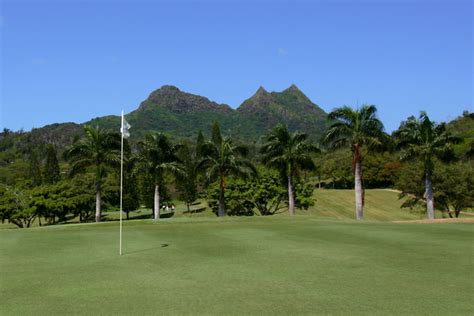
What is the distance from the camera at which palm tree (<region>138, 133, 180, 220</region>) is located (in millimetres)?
47375

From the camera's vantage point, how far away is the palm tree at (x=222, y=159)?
155 feet

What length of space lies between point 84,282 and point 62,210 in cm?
5336

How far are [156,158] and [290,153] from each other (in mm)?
13637

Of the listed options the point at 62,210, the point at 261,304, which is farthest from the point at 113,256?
the point at 62,210

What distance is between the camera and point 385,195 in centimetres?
Answer: 10600

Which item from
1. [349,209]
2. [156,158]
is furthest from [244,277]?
[349,209]

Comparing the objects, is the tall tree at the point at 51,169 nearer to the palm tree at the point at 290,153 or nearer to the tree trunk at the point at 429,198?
the palm tree at the point at 290,153

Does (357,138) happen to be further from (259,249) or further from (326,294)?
(326,294)

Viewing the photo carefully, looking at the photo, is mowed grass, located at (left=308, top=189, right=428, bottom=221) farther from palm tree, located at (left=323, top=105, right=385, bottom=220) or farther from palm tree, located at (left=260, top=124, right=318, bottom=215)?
palm tree, located at (left=323, top=105, right=385, bottom=220)

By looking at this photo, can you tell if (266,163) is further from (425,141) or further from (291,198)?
(425,141)

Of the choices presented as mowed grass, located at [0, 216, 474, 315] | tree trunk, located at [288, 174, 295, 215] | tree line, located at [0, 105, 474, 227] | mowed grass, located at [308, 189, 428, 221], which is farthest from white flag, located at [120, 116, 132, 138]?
mowed grass, located at [308, 189, 428, 221]

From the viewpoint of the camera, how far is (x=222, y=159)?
47.2 meters

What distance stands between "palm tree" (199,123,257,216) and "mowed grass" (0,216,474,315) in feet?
90.0

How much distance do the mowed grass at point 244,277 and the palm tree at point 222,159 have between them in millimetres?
27441
